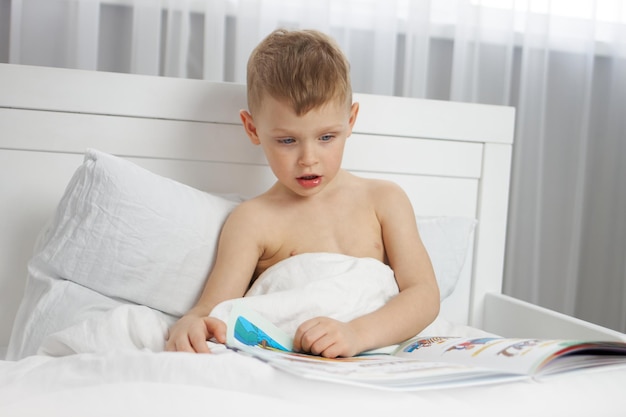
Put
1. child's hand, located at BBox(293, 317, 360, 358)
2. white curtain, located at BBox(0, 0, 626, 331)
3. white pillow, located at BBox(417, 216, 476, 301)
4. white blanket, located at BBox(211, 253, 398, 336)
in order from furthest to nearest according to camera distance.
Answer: white curtain, located at BBox(0, 0, 626, 331) → white pillow, located at BBox(417, 216, 476, 301) → white blanket, located at BBox(211, 253, 398, 336) → child's hand, located at BBox(293, 317, 360, 358)

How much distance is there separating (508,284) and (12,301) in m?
1.20

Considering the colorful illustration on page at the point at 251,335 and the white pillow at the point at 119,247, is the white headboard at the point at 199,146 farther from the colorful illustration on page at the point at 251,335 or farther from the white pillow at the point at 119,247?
the colorful illustration on page at the point at 251,335

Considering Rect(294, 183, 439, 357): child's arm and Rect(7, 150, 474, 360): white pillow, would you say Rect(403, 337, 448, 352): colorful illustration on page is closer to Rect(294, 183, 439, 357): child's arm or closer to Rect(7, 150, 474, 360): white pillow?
Rect(294, 183, 439, 357): child's arm

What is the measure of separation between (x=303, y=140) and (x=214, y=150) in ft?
0.99

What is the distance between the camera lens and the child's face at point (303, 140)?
0.97 m

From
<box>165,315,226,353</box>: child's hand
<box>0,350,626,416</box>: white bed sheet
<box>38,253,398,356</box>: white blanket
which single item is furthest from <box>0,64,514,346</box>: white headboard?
<box>0,350,626,416</box>: white bed sheet

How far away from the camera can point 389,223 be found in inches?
41.3

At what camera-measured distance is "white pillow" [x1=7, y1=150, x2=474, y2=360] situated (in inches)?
39.3

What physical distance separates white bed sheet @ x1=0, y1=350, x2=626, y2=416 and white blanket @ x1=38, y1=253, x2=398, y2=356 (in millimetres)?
185

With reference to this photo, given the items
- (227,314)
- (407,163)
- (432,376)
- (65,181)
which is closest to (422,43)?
(407,163)

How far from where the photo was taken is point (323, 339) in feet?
2.45

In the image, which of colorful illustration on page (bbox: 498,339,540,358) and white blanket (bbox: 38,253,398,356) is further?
white blanket (bbox: 38,253,398,356)

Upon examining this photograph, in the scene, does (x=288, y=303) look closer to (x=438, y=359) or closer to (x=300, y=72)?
(x=438, y=359)

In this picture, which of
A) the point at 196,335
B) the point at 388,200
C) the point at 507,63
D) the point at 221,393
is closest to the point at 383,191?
the point at 388,200
